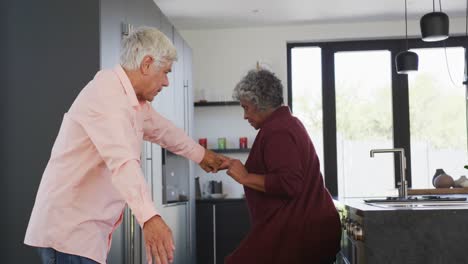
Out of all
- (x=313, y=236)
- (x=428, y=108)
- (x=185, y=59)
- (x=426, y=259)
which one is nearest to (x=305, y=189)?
(x=313, y=236)

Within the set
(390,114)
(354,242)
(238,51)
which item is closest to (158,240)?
(354,242)

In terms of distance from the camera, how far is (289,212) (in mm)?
2197

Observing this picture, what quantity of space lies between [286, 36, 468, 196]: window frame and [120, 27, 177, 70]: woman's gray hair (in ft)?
17.5

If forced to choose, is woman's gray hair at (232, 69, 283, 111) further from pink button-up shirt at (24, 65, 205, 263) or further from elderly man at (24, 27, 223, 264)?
pink button-up shirt at (24, 65, 205, 263)

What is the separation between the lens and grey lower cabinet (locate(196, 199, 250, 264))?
6.22 m

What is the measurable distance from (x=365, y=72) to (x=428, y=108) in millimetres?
824

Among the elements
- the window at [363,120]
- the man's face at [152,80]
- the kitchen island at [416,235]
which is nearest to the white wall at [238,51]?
the window at [363,120]

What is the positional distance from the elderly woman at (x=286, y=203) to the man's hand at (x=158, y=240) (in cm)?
79

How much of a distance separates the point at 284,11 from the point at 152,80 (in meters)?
4.66

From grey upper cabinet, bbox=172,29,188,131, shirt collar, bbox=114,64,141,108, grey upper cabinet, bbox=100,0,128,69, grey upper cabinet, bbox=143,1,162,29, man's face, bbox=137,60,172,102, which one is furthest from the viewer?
grey upper cabinet, bbox=172,29,188,131

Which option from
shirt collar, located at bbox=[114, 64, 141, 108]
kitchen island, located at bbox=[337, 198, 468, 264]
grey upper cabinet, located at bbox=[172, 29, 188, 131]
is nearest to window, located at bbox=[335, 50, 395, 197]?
grey upper cabinet, located at bbox=[172, 29, 188, 131]

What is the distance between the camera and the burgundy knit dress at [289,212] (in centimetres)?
217

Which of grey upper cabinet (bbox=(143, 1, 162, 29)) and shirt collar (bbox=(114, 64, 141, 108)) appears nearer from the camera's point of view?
shirt collar (bbox=(114, 64, 141, 108))

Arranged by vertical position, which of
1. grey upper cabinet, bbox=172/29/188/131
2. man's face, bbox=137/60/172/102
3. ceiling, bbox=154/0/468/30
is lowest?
man's face, bbox=137/60/172/102
